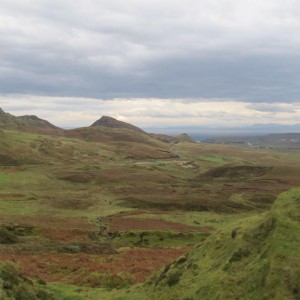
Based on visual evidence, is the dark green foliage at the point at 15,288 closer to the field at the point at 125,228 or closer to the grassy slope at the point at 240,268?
the field at the point at 125,228

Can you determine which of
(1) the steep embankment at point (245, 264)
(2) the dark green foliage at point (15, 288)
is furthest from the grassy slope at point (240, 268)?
(2) the dark green foliage at point (15, 288)

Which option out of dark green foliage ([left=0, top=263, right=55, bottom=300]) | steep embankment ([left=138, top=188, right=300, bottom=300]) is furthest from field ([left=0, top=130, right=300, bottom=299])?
dark green foliage ([left=0, top=263, right=55, bottom=300])

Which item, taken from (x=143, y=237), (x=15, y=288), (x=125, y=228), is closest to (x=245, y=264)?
(x=15, y=288)

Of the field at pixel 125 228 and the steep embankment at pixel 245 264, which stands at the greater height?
the steep embankment at pixel 245 264

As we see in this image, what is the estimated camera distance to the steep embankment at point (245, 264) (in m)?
19.3

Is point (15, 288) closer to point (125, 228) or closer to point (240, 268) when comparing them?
point (240, 268)

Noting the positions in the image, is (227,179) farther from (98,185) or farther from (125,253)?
(125,253)

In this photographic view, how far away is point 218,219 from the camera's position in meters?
72.2

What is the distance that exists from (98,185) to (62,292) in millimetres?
94142

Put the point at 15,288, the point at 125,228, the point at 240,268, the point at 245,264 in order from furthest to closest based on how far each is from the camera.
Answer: the point at 125,228 < the point at 245,264 < the point at 240,268 < the point at 15,288

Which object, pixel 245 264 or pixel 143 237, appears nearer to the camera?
pixel 245 264

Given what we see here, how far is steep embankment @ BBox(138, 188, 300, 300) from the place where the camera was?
1927 centimetres

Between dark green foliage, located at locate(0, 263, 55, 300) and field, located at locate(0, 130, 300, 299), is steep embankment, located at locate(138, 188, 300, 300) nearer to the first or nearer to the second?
field, located at locate(0, 130, 300, 299)

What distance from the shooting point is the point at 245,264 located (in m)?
22.2
